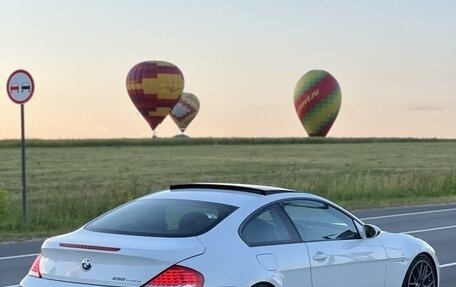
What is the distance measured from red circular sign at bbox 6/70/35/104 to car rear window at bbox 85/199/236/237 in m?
10.6

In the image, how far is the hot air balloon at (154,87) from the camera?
236 feet

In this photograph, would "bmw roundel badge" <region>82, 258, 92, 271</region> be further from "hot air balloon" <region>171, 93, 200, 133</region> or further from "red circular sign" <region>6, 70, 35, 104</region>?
"hot air balloon" <region>171, 93, 200, 133</region>

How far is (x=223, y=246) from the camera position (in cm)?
648

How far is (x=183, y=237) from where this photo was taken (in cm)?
650

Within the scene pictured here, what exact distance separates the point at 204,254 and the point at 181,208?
2.54 feet

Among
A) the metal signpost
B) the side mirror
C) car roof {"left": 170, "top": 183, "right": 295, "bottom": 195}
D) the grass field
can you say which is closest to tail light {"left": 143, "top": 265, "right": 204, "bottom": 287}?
car roof {"left": 170, "top": 183, "right": 295, "bottom": 195}

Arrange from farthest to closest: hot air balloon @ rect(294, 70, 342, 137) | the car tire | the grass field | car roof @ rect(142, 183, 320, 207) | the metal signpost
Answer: hot air balloon @ rect(294, 70, 342, 137), the grass field, the metal signpost, the car tire, car roof @ rect(142, 183, 320, 207)

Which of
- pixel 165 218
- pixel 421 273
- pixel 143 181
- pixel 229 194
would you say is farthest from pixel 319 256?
pixel 143 181

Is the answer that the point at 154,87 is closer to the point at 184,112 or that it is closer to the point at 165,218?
the point at 184,112

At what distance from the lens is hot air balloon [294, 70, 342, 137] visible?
91.4 metres

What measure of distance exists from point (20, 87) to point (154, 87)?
5473 centimetres

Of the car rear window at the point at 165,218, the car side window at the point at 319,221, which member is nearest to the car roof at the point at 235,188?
the car side window at the point at 319,221

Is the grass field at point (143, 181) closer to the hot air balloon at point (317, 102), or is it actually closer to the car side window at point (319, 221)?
the car side window at point (319, 221)

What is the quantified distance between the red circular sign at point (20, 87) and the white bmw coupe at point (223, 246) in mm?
10349
